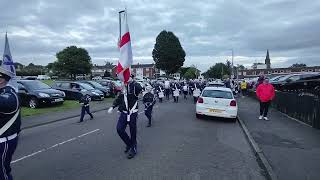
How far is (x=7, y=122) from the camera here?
4254 millimetres

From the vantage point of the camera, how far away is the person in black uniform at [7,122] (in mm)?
4174

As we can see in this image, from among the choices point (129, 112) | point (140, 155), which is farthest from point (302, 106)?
point (129, 112)

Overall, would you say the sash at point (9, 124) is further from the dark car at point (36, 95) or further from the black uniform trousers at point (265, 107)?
the dark car at point (36, 95)

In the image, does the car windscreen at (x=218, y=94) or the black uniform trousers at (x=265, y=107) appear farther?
the car windscreen at (x=218, y=94)

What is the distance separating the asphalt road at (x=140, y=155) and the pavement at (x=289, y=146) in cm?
44

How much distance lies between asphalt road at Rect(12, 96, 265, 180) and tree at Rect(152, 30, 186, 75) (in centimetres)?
6902

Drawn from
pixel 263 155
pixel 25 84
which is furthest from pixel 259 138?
pixel 25 84

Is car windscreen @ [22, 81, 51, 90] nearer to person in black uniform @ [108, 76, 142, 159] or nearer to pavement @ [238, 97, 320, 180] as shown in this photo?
pavement @ [238, 97, 320, 180]

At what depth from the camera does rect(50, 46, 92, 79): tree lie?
74.8 m

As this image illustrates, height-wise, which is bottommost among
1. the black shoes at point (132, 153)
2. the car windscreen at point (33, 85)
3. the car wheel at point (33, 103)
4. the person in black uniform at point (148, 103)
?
the black shoes at point (132, 153)

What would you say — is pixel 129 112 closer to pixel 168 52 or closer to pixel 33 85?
pixel 33 85

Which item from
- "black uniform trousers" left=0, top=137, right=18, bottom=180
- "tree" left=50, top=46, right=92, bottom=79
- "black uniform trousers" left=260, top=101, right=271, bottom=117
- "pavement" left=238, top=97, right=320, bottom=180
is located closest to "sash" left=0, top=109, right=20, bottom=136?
"black uniform trousers" left=0, top=137, right=18, bottom=180

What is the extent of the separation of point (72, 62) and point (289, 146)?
6967 cm

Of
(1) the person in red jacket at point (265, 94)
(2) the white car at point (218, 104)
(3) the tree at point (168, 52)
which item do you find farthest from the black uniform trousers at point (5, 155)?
(3) the tree at point (168, 52)
